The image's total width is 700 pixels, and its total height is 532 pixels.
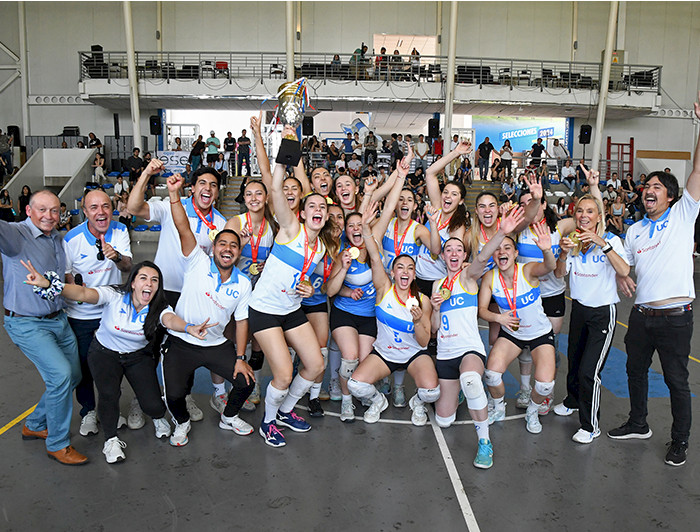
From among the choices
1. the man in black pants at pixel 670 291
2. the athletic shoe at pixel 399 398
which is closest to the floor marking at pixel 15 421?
the athletic shoe at pixel 399 398

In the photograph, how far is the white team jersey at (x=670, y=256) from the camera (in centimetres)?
431

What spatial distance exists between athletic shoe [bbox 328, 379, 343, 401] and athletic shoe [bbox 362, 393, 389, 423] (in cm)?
41

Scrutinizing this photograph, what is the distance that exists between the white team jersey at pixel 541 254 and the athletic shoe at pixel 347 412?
7.09 ft

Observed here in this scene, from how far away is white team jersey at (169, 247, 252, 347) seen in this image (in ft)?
15.0

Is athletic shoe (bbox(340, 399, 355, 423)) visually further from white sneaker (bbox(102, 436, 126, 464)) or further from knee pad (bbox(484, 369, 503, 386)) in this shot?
white sneaker (bbox(102, 436, 126, 464))

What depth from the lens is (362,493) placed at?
12.8 ft

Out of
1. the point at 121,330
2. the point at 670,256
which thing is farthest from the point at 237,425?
the point at 670,256

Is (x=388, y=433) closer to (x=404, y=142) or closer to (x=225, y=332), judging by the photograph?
(x=225, y=332)

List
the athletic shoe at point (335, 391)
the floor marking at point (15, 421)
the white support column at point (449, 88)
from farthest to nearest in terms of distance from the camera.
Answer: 1. the white support column at point (449, 88)
2. the athletic shoe at point (335, 391)
3. the floor marking at point (15, 421)

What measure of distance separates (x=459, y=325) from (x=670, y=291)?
1607mm

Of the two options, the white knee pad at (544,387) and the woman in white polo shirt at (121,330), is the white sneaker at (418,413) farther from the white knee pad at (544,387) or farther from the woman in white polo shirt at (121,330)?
the woman in white polo shirt at (121,330)

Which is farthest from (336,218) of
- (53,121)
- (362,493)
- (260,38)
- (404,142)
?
(53,121)

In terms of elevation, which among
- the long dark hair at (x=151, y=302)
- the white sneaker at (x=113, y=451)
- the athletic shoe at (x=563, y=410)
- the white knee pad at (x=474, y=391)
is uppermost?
the long dark hair at (x=151, y=302)

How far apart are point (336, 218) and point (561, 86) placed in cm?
2207
